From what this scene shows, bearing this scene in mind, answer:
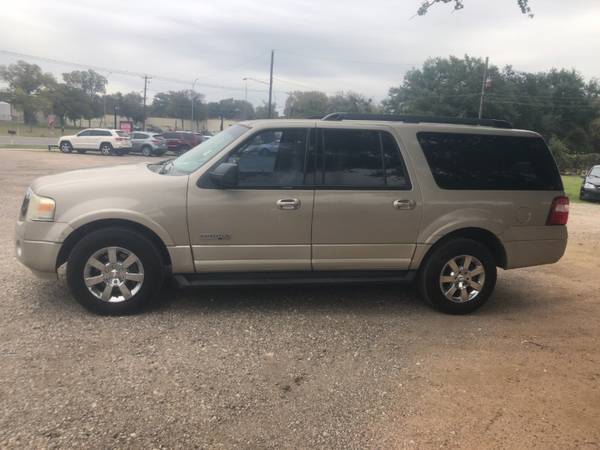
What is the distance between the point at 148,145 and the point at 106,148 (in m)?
2.87

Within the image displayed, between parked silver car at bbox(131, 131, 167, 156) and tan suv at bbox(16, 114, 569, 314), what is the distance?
29740mm

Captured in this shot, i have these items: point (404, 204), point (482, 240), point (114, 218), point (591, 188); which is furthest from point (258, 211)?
point (591, 188)

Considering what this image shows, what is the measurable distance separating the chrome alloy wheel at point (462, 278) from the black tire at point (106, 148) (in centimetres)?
Result: 2987

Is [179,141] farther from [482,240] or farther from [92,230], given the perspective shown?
[482,240]

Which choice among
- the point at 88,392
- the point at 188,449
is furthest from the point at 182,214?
the point at 188,449

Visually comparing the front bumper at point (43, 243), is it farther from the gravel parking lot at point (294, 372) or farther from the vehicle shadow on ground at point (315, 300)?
the vehicle shadow on ground at point (315, 300)

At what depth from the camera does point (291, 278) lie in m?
4.75

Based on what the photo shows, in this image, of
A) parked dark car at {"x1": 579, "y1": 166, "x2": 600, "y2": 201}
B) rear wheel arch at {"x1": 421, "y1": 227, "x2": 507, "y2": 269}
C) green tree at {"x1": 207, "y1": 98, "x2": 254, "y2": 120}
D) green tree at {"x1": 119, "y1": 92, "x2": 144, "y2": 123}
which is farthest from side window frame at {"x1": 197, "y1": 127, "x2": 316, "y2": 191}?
green tree at {"x1": 119, "y1": 92, "x2": 144, "y2": 123}

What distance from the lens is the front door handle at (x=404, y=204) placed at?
4.73 meters

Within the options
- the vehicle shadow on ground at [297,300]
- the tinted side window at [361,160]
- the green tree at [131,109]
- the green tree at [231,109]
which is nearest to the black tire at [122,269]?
the vehicle shadow on ground at [297,300]

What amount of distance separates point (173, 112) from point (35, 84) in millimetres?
27364

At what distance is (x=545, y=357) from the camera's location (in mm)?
4148

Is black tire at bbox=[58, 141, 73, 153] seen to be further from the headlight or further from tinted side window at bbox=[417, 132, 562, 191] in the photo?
tinted side window at bbox=[417, 132, 562, 191]

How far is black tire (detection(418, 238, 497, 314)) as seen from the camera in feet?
16.0
